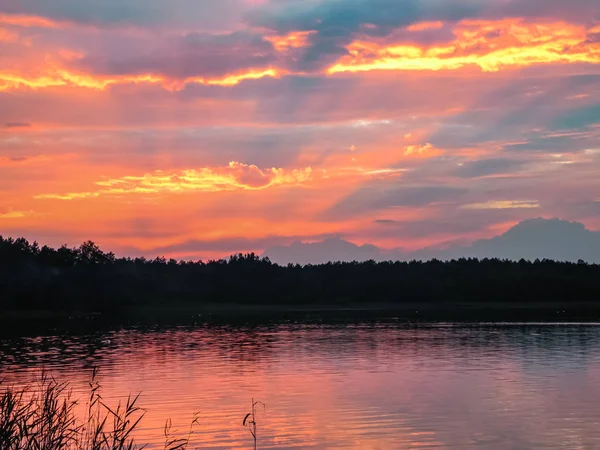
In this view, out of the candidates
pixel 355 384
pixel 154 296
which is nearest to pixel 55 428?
pixel 355 384

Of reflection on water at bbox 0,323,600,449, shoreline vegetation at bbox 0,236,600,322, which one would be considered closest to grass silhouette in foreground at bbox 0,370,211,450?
reflection on water at bbox 0,323,600,449

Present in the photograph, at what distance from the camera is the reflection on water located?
3025 cm

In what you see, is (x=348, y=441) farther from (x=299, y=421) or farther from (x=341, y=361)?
(x=341, y=361)

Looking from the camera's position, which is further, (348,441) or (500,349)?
(500,349)

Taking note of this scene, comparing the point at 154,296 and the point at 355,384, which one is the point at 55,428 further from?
the point at 154,296

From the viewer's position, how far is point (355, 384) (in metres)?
44.6

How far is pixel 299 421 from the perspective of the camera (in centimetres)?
3328

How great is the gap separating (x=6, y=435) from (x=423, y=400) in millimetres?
23859

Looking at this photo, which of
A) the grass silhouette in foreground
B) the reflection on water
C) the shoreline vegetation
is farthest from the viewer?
the shoreline vegetation

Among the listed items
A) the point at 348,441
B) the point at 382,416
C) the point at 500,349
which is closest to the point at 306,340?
the point at 500,349

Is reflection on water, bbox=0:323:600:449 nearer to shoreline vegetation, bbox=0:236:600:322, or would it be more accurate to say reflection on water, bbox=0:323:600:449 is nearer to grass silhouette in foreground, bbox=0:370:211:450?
grass silhouette in foreground, bbox=0:370:211:450

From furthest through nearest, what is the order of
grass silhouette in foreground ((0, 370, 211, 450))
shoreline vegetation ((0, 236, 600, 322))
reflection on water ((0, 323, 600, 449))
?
shoreline vegetation ((0, 236, 600, 322)), reflection on water ((0, 323, 600, 449)), grass silhouette in foreground ((0, 370, 211, 450))

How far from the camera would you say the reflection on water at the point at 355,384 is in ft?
99.2

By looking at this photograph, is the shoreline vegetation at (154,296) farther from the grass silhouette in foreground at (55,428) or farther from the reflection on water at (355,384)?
the grass silhouette in foreground at (55,428)
